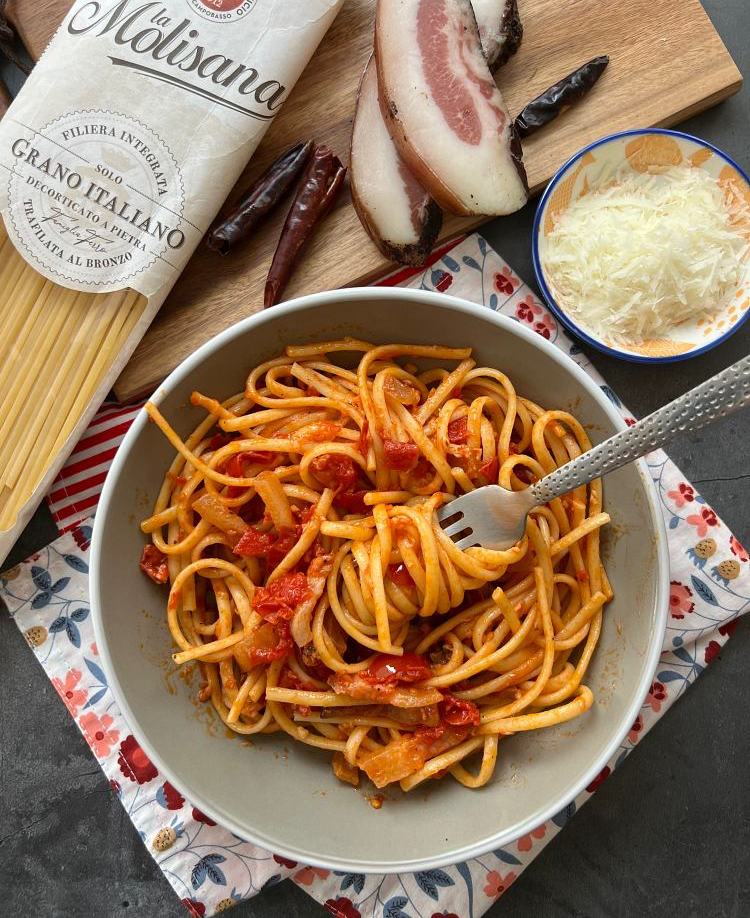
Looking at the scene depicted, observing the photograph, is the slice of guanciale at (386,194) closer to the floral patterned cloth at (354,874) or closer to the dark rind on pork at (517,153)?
the floral patterned cloth at (354,874)

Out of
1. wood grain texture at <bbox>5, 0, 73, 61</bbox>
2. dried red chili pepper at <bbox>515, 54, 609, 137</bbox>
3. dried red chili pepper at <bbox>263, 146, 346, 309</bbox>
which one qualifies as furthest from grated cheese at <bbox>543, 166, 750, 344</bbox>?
wood grain texture at <bbox>5, 0, 73, 61</bbox>

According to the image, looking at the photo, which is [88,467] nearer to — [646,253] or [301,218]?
[301,218]

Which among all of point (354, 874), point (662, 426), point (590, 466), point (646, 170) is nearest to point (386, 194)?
point (646, 170)

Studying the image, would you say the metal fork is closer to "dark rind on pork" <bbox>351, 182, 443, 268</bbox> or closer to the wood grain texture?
"dark rind on pork" <bbox>351, 182, 443, 268</bbox>

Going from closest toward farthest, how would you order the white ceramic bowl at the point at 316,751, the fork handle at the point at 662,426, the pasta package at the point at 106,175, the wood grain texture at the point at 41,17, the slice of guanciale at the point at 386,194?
the fork handle at the point at 662,426
the white ceramic bowl at the point at 316,751
the pasta package at the point at 106,175
the slice of guanciale at the point at 386,194
the wood grain texture at the point at 41,17

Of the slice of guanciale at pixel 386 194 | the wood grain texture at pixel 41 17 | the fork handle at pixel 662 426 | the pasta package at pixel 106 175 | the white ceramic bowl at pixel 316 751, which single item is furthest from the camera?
the wood grain texture at pixel 41 17

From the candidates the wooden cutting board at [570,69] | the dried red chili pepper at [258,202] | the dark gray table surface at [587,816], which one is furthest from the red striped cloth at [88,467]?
the dried red chili pepper at [258,202]

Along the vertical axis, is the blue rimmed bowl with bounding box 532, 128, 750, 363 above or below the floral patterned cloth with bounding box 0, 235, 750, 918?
above
